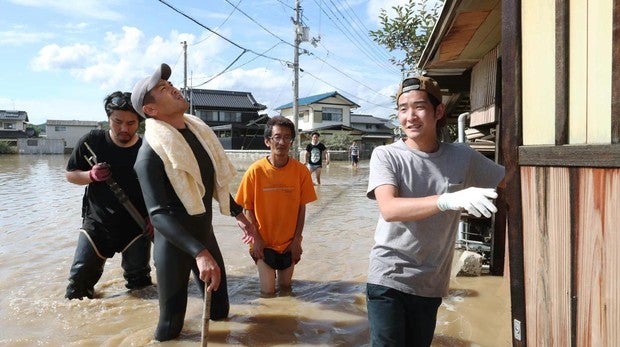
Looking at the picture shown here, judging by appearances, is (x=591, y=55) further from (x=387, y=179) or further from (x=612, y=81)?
(x=387, y=179)

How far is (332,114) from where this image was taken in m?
48.3

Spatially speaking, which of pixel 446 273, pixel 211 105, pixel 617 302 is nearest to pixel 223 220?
pixel 446 273

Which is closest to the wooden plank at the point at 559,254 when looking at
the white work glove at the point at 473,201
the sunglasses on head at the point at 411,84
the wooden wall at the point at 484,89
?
the white work glove at the point at 473,201

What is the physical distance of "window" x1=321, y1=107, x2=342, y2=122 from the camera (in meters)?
47.7

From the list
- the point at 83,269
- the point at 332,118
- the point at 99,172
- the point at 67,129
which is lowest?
the point at 83,269

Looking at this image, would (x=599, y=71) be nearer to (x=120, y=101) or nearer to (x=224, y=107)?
(x=120, y=101)

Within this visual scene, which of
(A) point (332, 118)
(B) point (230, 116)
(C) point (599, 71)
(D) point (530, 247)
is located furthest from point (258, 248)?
(A) point (332, 118)

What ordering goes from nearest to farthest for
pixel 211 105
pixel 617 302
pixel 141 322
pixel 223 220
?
pixel 617 302 < pixel 141 322 < pixel 223 220 < pixel 211 105

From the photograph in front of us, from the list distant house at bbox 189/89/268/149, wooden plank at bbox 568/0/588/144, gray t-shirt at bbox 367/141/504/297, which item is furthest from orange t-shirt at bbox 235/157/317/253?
distant house at bbox 189/89/268/149

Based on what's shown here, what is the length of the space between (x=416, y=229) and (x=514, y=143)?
626 millimetres

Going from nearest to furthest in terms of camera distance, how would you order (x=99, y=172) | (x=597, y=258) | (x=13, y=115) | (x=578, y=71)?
(x=597, y=258)
(x=578, y=71)
(x=99, y=172)
(x=13, y=115)

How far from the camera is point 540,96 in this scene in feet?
6.86

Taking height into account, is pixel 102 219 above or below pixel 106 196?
below

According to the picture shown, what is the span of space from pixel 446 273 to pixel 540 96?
3.28 feet
